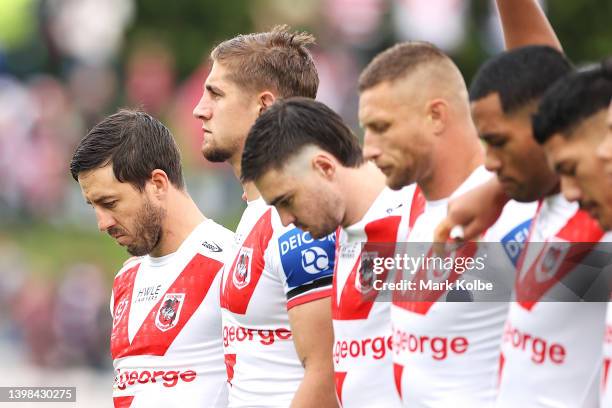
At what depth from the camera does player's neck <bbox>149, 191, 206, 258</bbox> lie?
24.3 feet

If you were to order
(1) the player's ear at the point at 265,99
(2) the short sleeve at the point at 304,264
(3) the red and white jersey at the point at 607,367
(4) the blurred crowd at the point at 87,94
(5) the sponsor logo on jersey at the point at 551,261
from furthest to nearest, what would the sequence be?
1. (4) the blurred crowd at the point at 87,94
2. (1) the player's ear at the point at 265,99
3. (2) the short sleeve at the point at 304,264
4. (5) the sponsor logo on jersey at the point at 551,261
5. (3) the red and white jersey at the point at 607,367

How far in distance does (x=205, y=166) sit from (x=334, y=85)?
2.55 metres

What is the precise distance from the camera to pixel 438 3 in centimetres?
2088

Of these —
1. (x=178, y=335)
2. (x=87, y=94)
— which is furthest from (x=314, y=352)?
(x=87, y=94)

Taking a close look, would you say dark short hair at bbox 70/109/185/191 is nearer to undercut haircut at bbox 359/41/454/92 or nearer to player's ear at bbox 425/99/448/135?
undercut haircut at bbox 359/41/454/92

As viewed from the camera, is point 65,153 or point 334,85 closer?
point 334,85

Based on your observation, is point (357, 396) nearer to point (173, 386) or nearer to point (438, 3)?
point (173, 386)

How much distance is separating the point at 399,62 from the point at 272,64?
58.3 inches

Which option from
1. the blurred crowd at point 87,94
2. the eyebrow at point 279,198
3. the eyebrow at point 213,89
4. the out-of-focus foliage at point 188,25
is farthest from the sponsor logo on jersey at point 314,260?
the out-of-focus foliage at point 188,25

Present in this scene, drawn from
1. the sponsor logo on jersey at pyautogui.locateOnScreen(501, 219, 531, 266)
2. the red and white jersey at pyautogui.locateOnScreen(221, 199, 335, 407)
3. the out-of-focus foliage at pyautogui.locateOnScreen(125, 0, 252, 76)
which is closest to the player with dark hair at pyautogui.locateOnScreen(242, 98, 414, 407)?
the red and white jersey at pyautogui.locateOnScreen(221, 199, 335, 407)

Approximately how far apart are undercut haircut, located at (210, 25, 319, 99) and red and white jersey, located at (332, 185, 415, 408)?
118 centimetres

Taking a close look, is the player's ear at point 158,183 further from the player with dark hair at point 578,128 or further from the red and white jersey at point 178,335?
the player with dark hair at point 578,128

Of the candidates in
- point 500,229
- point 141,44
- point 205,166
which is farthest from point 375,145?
point 141,44

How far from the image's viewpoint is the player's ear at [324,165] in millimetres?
6016
